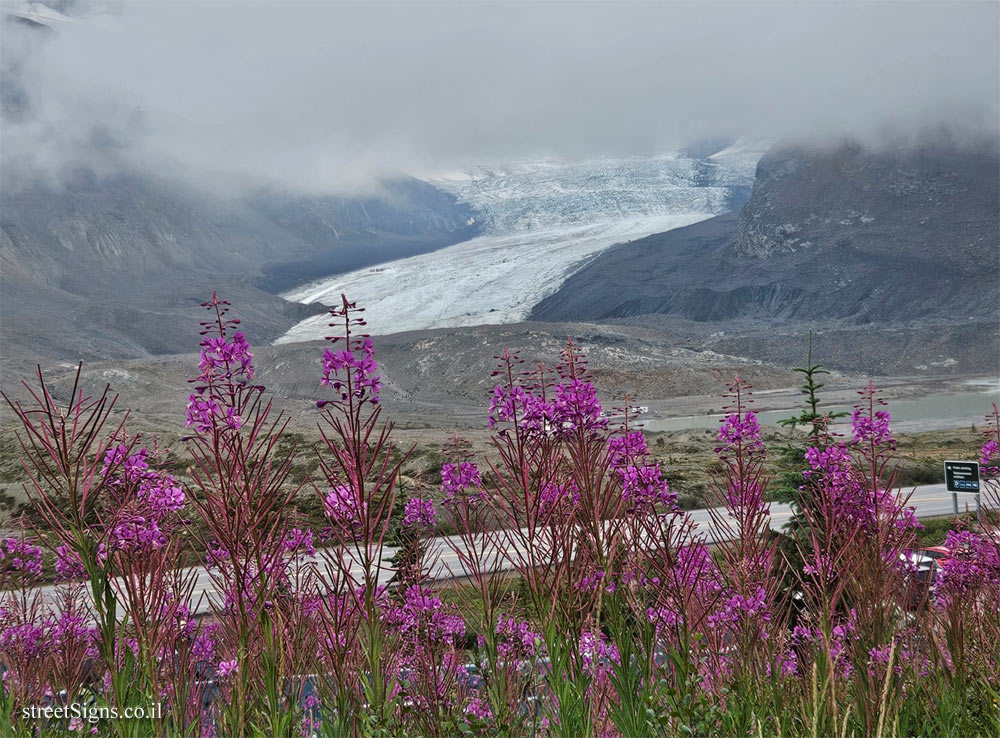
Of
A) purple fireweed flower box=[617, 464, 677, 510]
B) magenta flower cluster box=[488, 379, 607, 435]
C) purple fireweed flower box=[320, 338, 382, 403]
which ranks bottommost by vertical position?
purple fireweed flower box=[617, 464, 677, 510]

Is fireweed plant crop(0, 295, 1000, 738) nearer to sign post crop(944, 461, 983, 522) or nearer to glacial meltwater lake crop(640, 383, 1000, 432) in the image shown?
sign post crop(944, 461, 983, 522)

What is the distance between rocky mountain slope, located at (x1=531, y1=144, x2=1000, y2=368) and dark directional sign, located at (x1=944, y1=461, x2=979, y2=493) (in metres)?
85.9

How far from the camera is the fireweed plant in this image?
3207mm

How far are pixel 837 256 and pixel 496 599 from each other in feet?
404

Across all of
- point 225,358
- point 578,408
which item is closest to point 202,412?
point 225,358

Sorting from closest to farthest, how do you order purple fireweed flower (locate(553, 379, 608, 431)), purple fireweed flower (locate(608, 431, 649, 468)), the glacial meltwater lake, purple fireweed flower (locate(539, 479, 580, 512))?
purple fireweed flower (locate(539, 479, 580, 512)) < purple fireweed flower (locate(553, 379, 608, 431)) < purple fireweed flower (locate(608, 431, 649, 468)) < the glacial meltwater lake

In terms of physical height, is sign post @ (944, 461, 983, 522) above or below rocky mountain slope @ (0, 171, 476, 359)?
below

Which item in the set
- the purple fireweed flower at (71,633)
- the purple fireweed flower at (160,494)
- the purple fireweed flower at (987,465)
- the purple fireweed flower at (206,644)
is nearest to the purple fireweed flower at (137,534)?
the purple fireweed flower at (160,494)

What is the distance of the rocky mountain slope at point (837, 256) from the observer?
10162 centimetres

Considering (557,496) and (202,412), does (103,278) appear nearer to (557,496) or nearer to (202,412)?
(202,412)

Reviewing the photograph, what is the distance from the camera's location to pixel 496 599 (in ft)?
12.1

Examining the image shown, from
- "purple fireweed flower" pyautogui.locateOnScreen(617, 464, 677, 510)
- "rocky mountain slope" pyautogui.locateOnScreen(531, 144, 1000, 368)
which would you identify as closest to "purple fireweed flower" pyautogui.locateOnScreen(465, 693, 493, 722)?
"purple fireweed flower" pyautogui.locateOnScreen(617, 464, 677, 510)

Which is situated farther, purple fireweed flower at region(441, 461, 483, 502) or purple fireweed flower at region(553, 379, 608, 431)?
purple fireweed flower at region(441, 461, 483, 502)

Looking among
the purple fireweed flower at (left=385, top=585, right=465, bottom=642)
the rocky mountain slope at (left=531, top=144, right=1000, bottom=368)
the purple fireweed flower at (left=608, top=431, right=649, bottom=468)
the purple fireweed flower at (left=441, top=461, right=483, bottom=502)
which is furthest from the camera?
the rocky mountain slope at (left=531, top=144, right=1000, bottom=368)
